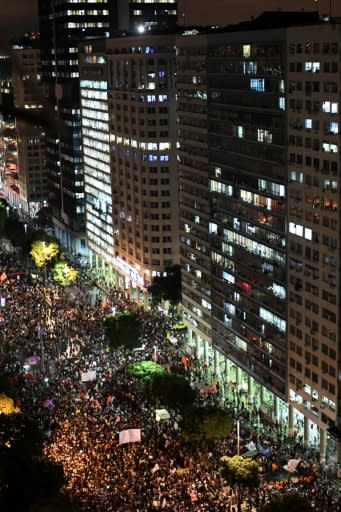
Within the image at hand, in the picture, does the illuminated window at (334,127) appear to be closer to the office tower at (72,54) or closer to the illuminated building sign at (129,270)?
the illuminated building sign at (129,270)

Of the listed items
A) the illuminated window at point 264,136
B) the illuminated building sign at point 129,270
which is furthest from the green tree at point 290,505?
the illuminated building sign at point 129,270

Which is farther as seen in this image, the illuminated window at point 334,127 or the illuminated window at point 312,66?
the illuminated window at point 312,66

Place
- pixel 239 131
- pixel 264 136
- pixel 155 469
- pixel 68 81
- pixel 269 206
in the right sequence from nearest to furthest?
1. pixel 155 469
2. pixel 264 136
3. pixel 269 206
4. pixel 239 131
5. pixel 68 81

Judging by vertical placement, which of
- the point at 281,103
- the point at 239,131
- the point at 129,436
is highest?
the point at 281,103

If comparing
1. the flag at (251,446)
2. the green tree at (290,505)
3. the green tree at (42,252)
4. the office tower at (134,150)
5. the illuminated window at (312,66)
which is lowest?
the green tree at (42,252)

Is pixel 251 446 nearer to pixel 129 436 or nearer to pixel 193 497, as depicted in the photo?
pixel 129 436

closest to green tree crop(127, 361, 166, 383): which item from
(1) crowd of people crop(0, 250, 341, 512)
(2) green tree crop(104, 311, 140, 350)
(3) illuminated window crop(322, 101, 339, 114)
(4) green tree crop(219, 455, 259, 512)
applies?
(1) crowd of people crop(0, 250, 341, 512)

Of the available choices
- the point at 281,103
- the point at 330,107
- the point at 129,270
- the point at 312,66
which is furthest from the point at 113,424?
the point at 129,270
